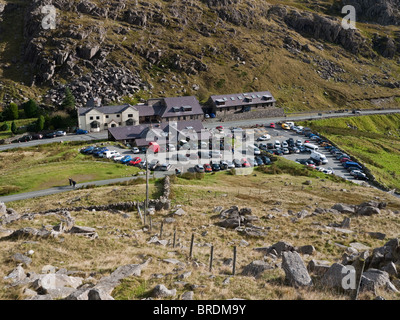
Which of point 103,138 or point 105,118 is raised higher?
point 105,118

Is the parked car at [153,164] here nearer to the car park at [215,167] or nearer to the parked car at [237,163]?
the car park at [215,167]

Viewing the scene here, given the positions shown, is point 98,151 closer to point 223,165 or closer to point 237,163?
point 223,165

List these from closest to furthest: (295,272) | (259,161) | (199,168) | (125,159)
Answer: (295,272) < (199,168) < (125,159) < (259,161)

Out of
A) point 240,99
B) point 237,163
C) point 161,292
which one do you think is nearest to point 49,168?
point 237,163

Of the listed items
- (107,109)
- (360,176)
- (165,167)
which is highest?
(107,109)

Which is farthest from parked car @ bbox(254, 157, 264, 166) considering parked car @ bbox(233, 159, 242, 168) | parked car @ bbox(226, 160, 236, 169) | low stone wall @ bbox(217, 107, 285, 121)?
low stone wall @ bbox(217, 107, 285, 121)

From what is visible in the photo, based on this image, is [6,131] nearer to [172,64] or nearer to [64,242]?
[172,64]

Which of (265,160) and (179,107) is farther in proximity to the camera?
(179,107)
